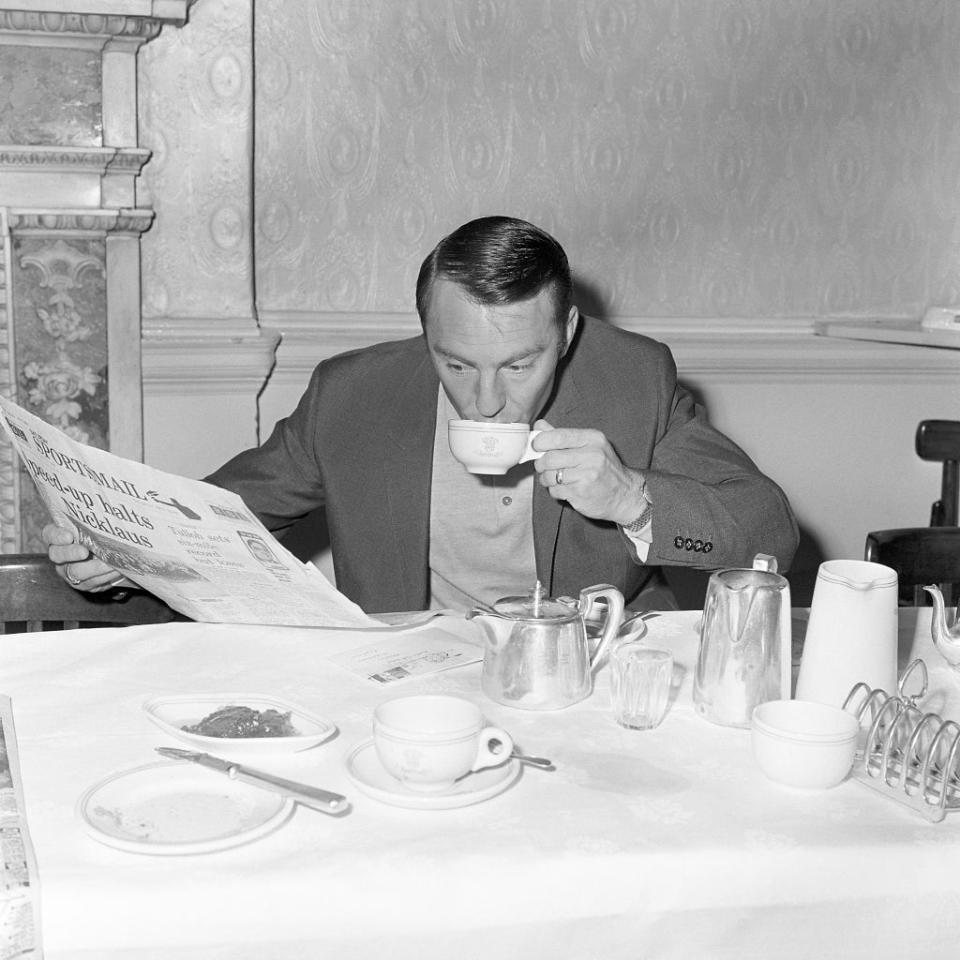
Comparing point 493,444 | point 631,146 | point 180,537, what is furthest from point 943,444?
point 180,537

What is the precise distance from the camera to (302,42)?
275cm

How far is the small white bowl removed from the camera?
1070 mm

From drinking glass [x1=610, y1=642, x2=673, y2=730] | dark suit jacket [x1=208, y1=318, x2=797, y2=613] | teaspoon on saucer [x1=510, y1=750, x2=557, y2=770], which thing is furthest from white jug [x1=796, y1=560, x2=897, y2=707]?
dark suit jacket [x1=208, y1=318, x2=797, y2=613]

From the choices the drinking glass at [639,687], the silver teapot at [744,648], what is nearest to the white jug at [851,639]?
the silver teapot at [744,648]

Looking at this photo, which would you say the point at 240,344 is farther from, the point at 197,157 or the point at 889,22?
the point at 889,22

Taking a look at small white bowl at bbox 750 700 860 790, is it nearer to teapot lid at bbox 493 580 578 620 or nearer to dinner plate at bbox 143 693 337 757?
teapot lid at bbox 493 580 578 620

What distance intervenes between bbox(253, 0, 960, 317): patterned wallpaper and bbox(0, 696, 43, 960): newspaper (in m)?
1.97

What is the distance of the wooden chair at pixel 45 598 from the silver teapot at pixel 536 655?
672mm

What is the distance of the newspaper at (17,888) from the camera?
34.1 inches

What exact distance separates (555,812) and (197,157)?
78.8 inches

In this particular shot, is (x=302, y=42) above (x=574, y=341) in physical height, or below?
above

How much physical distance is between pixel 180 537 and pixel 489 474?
1.62 ft

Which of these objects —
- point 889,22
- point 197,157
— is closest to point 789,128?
point 889,22

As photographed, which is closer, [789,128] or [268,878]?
[268,878]
